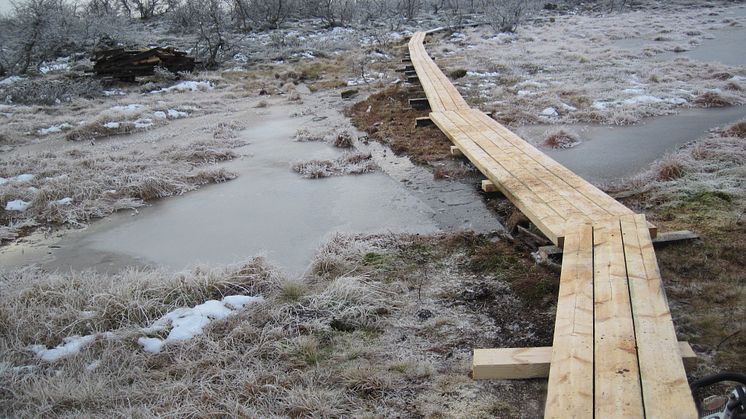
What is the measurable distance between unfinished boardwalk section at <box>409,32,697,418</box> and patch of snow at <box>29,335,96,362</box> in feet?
8.12

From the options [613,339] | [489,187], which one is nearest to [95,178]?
[489,187]

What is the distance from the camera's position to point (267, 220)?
5.55 meters

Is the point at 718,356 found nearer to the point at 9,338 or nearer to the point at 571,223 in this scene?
the point at 571,223

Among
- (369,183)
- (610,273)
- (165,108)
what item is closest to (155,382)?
(610,273)

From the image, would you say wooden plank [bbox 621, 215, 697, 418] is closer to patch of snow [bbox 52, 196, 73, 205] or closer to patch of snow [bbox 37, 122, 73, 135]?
patch of snow [bbox 52, 196, 73, 205]

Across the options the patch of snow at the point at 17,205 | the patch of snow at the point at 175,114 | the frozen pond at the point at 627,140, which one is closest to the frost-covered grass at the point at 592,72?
the frozen pond at the point at 627,140

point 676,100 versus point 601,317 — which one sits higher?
point 601,317

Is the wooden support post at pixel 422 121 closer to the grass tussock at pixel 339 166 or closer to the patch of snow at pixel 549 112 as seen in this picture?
the grass tussock at pixel 339 166

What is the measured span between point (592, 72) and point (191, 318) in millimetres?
10391

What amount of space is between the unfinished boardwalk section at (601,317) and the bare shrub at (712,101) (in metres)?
4.87

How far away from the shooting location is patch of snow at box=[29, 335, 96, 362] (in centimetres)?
341

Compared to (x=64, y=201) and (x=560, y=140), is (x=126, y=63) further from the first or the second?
(x=560, y=140)

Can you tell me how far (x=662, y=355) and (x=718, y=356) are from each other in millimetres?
594

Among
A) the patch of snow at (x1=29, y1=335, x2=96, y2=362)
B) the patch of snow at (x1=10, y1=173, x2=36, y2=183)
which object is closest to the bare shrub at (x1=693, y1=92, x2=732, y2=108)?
the patch of snow at (x1=29, y1=335, x2=96, y2=362)
